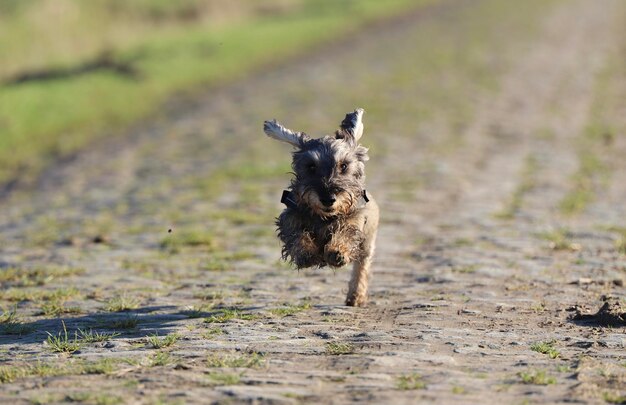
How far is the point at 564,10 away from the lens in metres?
44.3

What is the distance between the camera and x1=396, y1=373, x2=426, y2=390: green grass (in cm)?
620

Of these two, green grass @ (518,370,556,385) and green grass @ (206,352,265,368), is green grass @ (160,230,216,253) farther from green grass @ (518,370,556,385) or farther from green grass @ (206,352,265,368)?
green grass @ (518,370,556,385)

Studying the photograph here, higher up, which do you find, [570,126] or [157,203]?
[570,126]

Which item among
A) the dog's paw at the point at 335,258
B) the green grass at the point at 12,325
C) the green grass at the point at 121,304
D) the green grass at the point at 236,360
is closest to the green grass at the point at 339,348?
the green grass at the point at 236,360

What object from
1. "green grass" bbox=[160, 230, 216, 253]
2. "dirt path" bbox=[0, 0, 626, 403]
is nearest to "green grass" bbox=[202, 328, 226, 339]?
"dirt path" bbox=[0, 0, 626, 403]

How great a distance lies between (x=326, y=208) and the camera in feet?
27.3

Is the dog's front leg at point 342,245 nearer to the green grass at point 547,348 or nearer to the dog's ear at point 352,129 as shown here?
the dog's ear at point 352,129

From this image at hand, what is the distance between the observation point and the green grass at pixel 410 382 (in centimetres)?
620

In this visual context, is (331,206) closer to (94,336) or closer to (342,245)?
(342,245)

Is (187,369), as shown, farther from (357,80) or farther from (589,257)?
(357,80)

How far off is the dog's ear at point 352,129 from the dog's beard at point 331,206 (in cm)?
74

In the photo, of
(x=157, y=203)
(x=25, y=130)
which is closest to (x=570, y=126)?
(x=157, y=203)

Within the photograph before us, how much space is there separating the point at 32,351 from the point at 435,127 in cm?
1384

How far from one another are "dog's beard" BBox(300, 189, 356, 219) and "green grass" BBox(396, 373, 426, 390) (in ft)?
7.02
